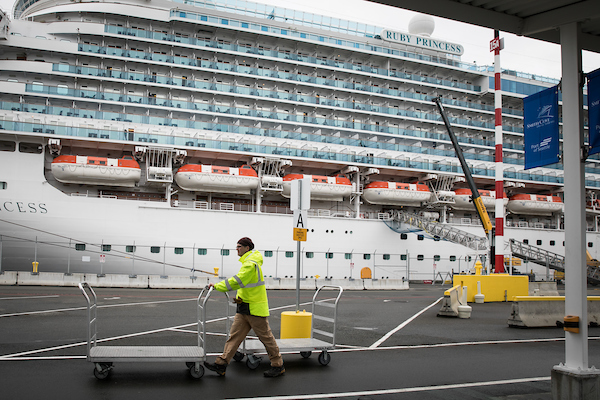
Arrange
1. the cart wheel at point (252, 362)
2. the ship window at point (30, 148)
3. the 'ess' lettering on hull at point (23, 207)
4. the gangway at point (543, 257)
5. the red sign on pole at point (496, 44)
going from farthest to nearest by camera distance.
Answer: the gangway at point (543, 257)
the ship window at point (30, 148)
the 'ess' lettering on hull at point (23, 207)
the red sign on pole at point (496, 44)
the cart wheel at point (252, 362)

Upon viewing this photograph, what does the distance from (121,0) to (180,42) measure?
4248 millimetres

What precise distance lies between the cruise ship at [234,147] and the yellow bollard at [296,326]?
1582 centimetres

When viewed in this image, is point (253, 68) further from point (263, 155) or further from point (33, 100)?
point (33, 100)

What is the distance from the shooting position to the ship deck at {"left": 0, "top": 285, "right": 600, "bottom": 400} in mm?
5488

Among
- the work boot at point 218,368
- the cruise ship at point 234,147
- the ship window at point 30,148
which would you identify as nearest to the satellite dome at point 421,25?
the cruise ship at point 234,147

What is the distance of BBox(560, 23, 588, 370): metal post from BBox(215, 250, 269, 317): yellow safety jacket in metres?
3.59

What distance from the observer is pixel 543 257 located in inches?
1300

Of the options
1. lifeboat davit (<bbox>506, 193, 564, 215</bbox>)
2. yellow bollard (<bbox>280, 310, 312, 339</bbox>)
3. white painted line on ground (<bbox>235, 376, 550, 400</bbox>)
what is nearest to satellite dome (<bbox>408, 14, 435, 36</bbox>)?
lifeboat davit (<bbox>506, 193, 564, 215</bbox>)

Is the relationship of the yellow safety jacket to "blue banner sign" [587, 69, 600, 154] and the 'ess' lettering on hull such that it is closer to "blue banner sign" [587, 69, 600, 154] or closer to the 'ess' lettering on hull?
"blue banner sign" [587, 69, 600, 154]

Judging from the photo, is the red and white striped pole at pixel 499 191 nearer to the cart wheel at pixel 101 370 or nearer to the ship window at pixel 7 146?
the cart wheel at pixel 101 370

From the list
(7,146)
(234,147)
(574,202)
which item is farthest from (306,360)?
(7,146)

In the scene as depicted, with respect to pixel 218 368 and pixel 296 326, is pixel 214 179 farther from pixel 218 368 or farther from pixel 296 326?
pixel 218 368

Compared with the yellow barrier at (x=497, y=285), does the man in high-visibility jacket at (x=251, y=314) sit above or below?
above

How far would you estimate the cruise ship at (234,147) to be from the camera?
22562 millimetres
